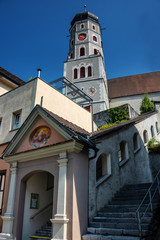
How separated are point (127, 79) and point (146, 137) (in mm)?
28244

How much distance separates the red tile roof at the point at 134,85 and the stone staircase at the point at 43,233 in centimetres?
3320

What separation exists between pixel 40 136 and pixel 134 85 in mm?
35632

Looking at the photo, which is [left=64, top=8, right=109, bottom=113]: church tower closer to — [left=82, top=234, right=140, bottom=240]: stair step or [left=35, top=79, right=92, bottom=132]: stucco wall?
[left=35, top=79, right=92, bottom=132]: stucco wall

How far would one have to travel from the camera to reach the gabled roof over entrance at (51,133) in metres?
8.38

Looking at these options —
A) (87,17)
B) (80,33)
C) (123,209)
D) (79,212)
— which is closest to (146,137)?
(123,209)

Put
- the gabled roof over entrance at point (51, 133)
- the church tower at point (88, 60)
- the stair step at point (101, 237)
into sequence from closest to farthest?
the stair step at point (101, 237)
the gabled roof over entrance at point (51, 133)
the church tower at point (88, 60)

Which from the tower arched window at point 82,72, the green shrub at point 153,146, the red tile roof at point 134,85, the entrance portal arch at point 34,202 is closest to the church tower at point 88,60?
the tower arched window at point 82,72

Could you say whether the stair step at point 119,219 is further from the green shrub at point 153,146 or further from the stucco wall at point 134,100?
the stucco wall at point 134,100

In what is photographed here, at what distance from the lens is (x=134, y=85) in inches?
1657

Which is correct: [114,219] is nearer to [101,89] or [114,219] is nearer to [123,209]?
[123,209]

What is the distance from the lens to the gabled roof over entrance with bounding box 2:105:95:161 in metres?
8.38

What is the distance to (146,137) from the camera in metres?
18.8

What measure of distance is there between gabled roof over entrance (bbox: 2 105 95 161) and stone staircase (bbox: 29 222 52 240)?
3.49m

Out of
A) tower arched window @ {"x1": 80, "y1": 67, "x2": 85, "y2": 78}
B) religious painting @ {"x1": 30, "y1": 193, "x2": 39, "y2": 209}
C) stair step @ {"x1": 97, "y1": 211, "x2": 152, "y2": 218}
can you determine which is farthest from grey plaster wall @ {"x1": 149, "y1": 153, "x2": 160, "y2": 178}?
tower arched window @ {"x1": 80, "y1": 67, "x2": 85, "y2": 78}
